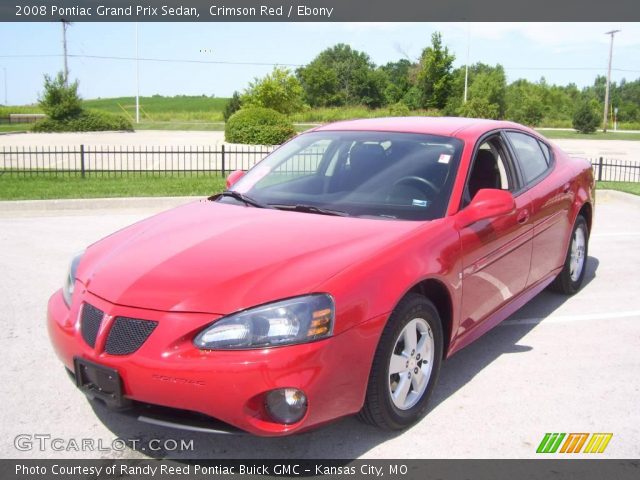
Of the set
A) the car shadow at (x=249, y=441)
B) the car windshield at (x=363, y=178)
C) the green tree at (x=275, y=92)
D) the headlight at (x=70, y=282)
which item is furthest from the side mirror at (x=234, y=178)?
the green tree at (x=275, y=92)

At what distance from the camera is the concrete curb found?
11.4m

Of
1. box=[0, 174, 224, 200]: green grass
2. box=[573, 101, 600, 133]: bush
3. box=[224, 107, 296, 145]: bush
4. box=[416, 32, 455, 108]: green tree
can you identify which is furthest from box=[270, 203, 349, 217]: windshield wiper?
box=[573, 101, 600, 133]: bush

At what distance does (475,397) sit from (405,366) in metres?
0.76

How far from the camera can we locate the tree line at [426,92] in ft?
127

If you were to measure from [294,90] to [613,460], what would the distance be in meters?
36.7

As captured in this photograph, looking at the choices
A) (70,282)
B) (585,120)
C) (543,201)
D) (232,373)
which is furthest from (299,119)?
(232,373)

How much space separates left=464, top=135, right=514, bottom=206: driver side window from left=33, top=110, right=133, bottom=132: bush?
39.2 meters

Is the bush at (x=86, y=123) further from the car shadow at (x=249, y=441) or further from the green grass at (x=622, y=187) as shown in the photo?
the car shadow at (x=249, y=441)

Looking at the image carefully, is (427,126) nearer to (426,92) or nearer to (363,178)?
(363,178)

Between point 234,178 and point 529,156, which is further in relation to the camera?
point 529,156

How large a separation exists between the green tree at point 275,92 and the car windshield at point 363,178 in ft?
108

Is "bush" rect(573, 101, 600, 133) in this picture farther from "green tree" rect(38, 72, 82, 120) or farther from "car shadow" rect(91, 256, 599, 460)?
"car shadow" rect(91, 256, 599, 460)

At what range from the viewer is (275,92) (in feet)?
122

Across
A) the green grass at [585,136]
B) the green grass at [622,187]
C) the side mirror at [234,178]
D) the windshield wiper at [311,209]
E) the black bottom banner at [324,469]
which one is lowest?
the black bottom banner at [324,469]
